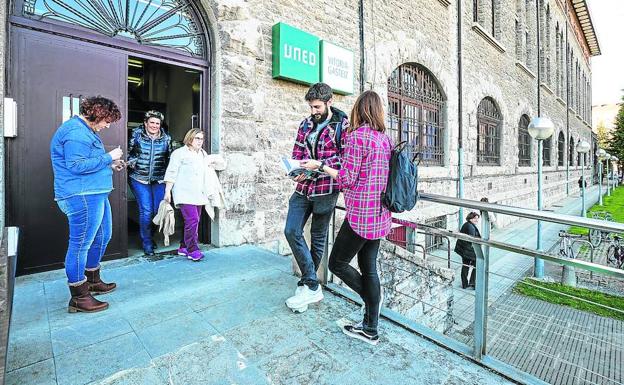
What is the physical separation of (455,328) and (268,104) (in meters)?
5.03

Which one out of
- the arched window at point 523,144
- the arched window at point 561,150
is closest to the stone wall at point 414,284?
the arched window at point 523,144

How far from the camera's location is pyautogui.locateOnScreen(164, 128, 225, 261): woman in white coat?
12.7 feet

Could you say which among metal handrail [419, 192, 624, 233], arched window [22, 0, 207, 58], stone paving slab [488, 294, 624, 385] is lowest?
stone paving slab [488, 294, 624, 385]

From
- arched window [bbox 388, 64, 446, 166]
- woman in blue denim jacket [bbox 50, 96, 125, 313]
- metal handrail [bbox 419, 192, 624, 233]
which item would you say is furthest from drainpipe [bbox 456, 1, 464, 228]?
woman in blue denim jacket [bbox 50, 96, 125, 313]

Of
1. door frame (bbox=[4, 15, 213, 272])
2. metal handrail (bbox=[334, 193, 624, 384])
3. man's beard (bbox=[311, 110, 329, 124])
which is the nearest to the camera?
metal handrail (bbox=[334, 193, 624, 384])

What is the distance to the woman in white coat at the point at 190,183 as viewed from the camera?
12.7ft

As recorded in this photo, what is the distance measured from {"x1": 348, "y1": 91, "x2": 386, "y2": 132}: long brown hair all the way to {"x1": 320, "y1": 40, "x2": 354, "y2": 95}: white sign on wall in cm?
370

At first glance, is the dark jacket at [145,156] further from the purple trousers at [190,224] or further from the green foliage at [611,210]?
the green foliage at [611,210]

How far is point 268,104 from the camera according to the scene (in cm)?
506

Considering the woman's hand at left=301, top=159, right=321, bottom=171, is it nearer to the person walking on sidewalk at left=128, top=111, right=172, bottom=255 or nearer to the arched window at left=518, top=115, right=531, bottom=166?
the person walking on sidewalk at left=128, top=111, right=172, bottom=255

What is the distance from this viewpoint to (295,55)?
523 cm

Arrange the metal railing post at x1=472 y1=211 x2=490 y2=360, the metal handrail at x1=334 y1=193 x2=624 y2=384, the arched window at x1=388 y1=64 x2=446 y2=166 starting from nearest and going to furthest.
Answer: the metal handrail at x1=334 y1=193 x2=624 y2=384 < the metal railing post at x1=472 y1=211 x2=490 y2=360 < the arched window at x1=388 y1=64 x2=446 y2=166

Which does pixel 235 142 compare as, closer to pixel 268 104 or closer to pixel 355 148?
pixel 268 104

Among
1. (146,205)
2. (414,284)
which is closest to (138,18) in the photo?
(146,205)
